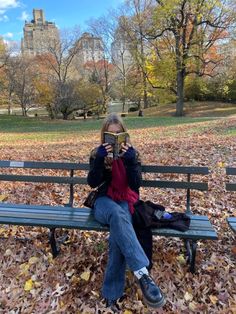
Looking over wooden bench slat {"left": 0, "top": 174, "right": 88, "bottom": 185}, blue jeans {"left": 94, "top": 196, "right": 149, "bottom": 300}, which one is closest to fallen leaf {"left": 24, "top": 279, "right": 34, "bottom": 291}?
blue jeans {"left": 94, "top": 196, "right": 149, "bottom": 300}

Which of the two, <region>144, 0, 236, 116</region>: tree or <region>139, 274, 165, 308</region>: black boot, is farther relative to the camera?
<region>144, 0, 236, 116</region>: tree

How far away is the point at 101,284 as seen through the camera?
318cm

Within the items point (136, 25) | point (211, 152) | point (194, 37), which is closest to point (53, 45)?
point (136, 25)

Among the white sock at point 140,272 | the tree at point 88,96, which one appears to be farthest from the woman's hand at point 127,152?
the tree at point 88,96

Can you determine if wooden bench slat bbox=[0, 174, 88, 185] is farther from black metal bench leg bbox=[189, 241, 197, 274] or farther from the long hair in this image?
black metal bench leg bbox=[189, 241, 197, 274]

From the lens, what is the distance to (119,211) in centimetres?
313

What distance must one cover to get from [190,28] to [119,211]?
24.2 meters

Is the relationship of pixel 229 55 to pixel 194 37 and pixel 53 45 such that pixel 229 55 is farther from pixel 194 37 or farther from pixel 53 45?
pixel 53 45

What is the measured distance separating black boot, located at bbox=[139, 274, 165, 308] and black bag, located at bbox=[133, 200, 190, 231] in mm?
559

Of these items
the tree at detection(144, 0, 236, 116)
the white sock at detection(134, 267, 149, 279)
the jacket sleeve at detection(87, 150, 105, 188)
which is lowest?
the white sock at detection(134, 267, 149, 279)

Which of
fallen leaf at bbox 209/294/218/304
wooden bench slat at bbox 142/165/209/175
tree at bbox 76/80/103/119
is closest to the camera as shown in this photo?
fallen leaf at bbox 209/294/218/304

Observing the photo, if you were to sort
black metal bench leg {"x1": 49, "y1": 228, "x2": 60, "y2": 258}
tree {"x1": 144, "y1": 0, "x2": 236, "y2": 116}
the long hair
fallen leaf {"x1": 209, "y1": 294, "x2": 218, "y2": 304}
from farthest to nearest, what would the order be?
1. tree {"x1": 144, "y1": 0, "x2": 236, "y2": 116}
2. the long hair
3. black metal bench leg {"x1": 49, "y1": 228, "x2": 60, "y2": 258}
4. fallen leaf {"x1": 209, "y1": 294, "x2": 218, "y2": 304}

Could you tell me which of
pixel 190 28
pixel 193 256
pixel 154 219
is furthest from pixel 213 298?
pixel 190 28

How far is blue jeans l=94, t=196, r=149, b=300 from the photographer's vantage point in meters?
2.81
